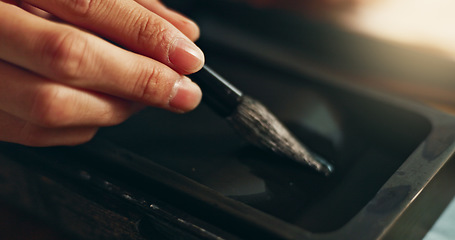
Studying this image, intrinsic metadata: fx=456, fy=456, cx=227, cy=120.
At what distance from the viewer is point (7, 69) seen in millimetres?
434

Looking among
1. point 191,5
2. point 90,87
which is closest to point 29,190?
point 90,87

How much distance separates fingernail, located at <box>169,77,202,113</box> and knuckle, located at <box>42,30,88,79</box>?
10cm

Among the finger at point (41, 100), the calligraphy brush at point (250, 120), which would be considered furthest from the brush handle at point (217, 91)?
the finger at point (41, 100)

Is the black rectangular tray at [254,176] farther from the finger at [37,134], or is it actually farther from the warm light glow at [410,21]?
the warm light glow at [410,21]

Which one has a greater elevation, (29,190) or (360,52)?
(360,52)

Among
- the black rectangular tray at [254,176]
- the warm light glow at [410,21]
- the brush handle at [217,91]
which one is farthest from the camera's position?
the warm light glow at [410,21]

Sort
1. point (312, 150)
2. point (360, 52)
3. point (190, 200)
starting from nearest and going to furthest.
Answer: point (190, 200) < point (312, 150) < point (360, 52)

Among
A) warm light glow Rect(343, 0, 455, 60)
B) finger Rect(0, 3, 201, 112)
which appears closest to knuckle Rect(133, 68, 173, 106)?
finger Rect(0, 3, 201, 112)

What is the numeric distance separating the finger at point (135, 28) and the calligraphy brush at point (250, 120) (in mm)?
44

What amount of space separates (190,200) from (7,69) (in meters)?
0.21

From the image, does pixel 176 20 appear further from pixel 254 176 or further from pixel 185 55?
pixel 254 176

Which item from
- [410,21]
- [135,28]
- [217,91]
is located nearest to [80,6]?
[135,28]

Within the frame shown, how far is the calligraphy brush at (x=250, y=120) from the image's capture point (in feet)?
1.61

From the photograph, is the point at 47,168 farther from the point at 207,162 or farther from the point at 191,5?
the point at 191,5
